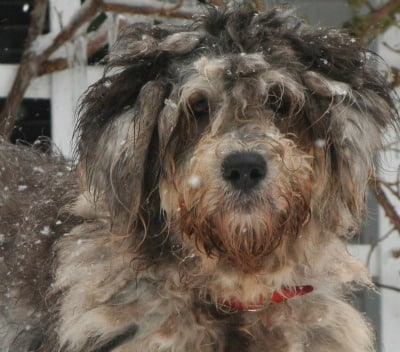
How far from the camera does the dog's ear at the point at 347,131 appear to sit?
376cm

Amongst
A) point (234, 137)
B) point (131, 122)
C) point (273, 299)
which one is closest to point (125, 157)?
point (131, 122)

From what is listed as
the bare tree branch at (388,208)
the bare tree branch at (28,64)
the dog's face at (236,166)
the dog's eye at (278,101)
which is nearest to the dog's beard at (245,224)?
the dog's face at (236,166)

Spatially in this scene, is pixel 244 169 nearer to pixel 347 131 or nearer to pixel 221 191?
pixel 221 191

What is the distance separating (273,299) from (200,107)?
0.71 meters

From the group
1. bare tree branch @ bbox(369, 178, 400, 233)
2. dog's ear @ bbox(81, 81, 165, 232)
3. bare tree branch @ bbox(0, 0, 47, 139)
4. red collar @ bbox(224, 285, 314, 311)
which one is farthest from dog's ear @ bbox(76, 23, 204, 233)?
bare tree branch @ bbox(0, 0, 47, 139)

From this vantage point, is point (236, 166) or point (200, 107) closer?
point (236, 166)

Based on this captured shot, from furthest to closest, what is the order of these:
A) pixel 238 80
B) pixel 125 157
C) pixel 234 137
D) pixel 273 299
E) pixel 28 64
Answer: pixel 28 64 < pixel 273 299 < pixel 125 157 < pixel 238 80 < pixel 234 137

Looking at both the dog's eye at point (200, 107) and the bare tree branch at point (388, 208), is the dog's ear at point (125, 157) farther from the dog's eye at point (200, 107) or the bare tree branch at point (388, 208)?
the bare tree branch at point (388, 208)

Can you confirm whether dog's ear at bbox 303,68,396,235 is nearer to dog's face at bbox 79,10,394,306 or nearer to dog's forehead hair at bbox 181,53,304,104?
dog's face at bbox 79,10,394,306

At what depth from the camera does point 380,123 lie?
3.88m

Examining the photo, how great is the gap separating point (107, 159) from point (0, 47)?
403cm

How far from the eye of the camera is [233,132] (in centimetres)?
361

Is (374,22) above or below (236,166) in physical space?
below

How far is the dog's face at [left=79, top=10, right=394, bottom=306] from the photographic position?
11.7 ft
